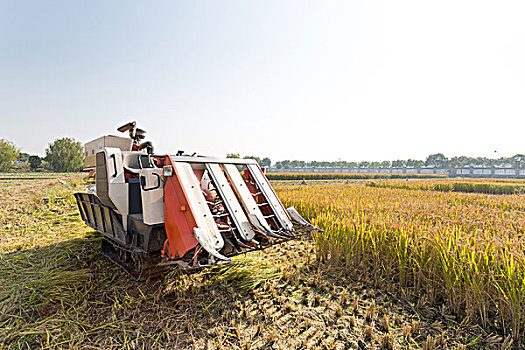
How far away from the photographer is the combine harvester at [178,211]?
2.61 m

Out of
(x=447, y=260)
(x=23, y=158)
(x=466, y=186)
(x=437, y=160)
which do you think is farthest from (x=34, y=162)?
(x=437, y=160)

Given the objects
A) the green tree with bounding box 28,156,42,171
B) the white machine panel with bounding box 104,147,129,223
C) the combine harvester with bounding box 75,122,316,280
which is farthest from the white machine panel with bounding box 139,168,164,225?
the green tree with bounding box 28,156,42,171

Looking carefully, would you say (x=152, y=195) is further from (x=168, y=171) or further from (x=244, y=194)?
(x=244, y=194)

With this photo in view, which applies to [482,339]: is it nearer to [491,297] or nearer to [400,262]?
[491,297]

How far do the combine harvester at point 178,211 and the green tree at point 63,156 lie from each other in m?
47.5

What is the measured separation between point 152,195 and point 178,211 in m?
0.38

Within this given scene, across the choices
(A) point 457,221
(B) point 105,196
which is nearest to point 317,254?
(A) point 457,221

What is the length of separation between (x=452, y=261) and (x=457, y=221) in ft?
5.65

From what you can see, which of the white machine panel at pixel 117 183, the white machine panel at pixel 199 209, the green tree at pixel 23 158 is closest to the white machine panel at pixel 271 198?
the white machine panel at pixel 199 209

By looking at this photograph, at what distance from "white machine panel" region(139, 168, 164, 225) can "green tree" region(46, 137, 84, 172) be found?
4875 centimetres

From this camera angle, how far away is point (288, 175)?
116 ft

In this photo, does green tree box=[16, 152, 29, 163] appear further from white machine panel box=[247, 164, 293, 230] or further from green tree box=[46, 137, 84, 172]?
white machine panel box=[247, 164, 293, 230]

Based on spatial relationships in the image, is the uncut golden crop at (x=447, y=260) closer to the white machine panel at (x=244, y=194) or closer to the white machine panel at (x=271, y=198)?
the white machine panel at (x=271, y=198)

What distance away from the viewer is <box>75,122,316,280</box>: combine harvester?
2.61m
